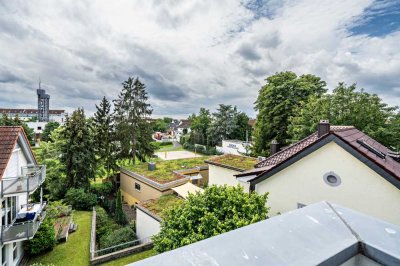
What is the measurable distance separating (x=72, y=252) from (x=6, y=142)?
695 cm

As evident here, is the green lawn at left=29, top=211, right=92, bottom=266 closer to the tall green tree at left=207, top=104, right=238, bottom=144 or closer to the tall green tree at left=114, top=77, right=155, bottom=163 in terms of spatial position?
the tall green tree at left=114, top=77, right=155, bottom=163

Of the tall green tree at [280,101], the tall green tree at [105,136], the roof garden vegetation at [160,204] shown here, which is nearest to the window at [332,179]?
the roof garden vegetation at [160,204]

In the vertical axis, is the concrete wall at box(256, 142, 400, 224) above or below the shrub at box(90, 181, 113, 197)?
above

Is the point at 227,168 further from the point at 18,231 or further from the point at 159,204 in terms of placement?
the point at 18,231

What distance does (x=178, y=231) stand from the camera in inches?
286

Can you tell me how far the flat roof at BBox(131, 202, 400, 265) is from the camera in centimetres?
129

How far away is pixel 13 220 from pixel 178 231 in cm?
1025

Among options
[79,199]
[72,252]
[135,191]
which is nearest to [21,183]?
[72,252]

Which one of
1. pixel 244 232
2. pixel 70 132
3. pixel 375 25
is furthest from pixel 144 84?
pixel 244 232

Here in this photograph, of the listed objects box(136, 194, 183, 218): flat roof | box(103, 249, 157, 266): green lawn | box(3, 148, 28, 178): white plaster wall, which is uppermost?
box(3, 148, 28, 178): white plaster wall

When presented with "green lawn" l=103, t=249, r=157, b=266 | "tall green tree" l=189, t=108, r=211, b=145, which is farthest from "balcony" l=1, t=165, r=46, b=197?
"tall green tree" l=189, t=108, r=211, b=145

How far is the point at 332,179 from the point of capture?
8.78 m

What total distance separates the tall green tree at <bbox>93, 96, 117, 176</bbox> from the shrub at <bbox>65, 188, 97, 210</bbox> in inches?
249

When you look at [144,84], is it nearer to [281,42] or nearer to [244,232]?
[281,42]
